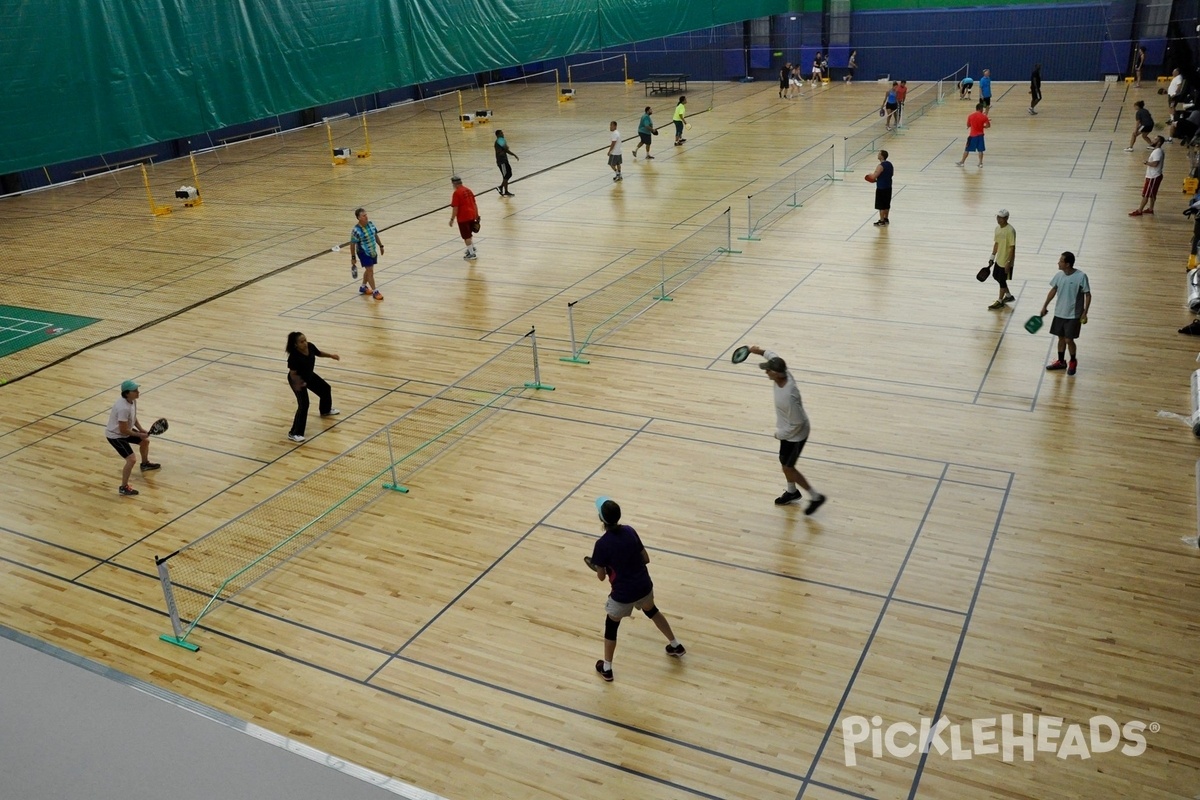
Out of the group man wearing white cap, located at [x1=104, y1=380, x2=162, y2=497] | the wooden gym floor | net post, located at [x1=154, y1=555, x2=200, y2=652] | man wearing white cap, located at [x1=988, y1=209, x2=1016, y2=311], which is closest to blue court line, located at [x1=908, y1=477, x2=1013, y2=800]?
the wooden gym floor

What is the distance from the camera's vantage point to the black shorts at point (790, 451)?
9.36 m

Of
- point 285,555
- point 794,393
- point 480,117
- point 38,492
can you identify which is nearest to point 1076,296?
point 794,393

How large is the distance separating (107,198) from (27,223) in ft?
9.66

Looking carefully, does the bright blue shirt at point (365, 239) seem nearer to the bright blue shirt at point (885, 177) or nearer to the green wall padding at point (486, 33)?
the green wall padding at point (486, 33)

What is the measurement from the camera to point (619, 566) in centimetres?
712

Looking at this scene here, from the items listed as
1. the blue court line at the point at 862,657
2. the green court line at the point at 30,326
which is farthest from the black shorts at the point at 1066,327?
the green court line at the point at 30,326

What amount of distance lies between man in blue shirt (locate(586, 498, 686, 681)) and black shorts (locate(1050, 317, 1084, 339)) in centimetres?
751

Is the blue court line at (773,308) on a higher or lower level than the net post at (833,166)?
lower

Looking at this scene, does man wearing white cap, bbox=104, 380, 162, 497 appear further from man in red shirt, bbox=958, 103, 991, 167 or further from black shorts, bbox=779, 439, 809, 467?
man in red shirt, bbox=958, 103, 991, 167

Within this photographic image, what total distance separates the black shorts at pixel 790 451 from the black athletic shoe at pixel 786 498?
0.42 meters

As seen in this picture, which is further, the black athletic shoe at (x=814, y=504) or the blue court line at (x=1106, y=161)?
the blue court line at (x=1106, y=161)

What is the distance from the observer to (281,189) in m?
27.3

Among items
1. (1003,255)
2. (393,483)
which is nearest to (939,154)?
(1003,255)
